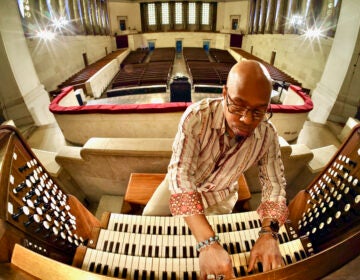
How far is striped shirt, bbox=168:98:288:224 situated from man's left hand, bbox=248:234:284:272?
18 centimetres

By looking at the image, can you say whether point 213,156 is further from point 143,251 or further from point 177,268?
point 143,251

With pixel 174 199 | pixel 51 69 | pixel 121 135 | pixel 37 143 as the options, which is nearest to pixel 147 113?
pixel 121 135

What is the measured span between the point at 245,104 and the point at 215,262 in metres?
0.92

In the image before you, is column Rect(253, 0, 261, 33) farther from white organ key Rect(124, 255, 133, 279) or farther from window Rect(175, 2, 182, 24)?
white organ key Rect(124, 255, 133, 279)

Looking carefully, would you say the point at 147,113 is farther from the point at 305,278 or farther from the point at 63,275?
the point at 305,278

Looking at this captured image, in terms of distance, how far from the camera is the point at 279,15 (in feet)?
41.6

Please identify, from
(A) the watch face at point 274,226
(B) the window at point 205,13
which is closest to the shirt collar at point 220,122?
(A) the watch face at point 274,226

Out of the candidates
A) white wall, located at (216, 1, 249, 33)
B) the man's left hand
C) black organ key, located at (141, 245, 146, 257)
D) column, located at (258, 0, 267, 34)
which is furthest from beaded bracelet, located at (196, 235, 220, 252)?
white wall, located at (216, 1, 249, 33)

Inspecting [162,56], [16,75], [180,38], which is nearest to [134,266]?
[16,75]

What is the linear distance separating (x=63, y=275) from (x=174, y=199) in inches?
27.3

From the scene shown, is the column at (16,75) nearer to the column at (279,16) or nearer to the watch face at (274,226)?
the watch face at (274,226)

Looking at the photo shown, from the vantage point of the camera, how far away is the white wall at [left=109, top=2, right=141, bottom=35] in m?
20.1

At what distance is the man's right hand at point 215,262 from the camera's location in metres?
1.10

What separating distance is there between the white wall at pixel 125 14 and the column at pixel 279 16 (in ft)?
48.9
